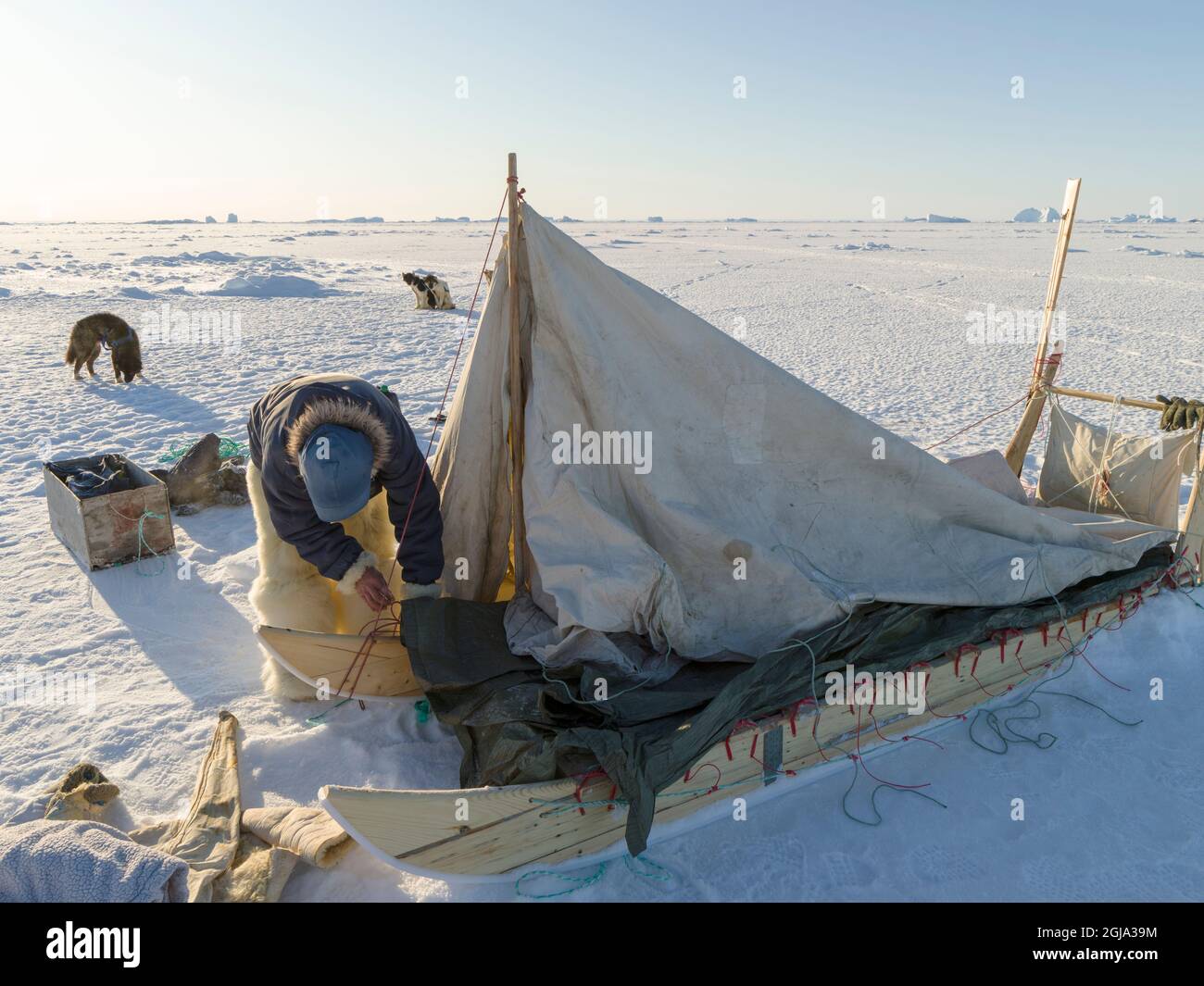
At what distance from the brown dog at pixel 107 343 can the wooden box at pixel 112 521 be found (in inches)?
178

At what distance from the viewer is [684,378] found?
341 cm

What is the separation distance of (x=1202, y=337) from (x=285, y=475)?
49.2 ft

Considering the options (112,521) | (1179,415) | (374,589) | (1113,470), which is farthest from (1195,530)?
(112,521)

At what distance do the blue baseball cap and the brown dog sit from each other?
23.9ft

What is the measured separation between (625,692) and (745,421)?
132 cm

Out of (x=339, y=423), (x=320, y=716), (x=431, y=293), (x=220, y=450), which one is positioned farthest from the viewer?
(x=431, y=293)

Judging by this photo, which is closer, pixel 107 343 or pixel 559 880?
pixel 559 880

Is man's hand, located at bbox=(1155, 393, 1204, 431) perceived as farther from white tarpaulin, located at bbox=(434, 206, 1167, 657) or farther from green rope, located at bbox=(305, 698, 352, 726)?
green rope, located at bbox=(305, 698, 352, 726)

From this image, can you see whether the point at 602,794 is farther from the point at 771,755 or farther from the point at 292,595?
the point at 292,595

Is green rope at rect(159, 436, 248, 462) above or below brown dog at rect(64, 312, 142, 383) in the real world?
below

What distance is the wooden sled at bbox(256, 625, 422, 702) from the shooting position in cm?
323

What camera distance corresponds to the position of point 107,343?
890 centimetres

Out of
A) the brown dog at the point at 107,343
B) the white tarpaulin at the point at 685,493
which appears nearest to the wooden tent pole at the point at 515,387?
the white tarpaulin at the point at 685,493

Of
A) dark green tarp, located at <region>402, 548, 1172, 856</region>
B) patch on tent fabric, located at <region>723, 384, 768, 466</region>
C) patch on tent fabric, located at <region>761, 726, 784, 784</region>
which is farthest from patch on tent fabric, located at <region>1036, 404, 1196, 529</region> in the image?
patch on tent fabric, located at <region>761, 726, 784, 784</region>
